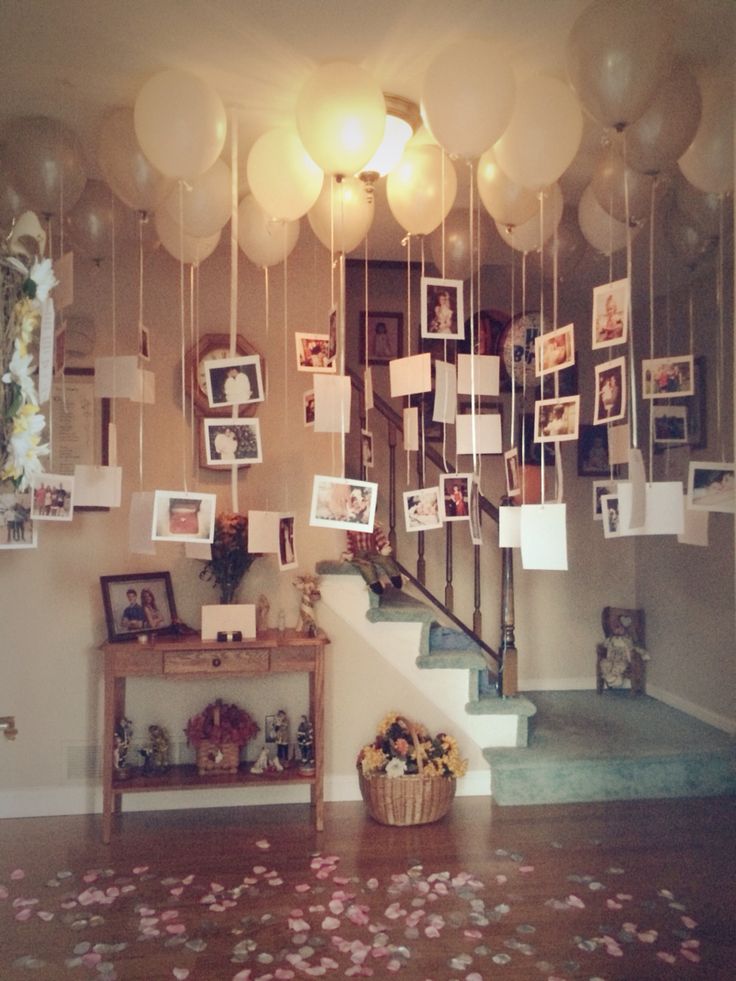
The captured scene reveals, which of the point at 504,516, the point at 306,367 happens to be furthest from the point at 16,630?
the point at 504,516

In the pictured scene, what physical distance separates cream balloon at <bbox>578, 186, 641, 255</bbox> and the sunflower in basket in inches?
84.9

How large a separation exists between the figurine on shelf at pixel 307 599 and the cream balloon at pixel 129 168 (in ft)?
5.66

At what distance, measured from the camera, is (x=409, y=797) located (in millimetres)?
3236

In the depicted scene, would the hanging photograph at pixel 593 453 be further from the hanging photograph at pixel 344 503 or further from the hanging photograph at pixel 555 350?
the hanging photograph at pixel 344 503

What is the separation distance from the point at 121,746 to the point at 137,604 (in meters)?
0.62

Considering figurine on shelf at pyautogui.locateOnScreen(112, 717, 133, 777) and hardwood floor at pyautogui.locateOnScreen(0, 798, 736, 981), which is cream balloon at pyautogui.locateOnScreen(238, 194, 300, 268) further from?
hardwood floor at pyautogui.locateOnScreen(0, 798, 736, 981)

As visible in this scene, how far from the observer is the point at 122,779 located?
3.22 m

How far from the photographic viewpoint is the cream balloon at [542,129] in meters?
2.17

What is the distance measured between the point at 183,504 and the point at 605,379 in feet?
4.59

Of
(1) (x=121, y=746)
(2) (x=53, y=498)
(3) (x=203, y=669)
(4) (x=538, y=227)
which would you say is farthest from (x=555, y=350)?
(1) (x=121, y=746)

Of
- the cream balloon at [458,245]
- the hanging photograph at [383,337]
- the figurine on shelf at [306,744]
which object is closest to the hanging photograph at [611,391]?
the cream balloon at [458,245]

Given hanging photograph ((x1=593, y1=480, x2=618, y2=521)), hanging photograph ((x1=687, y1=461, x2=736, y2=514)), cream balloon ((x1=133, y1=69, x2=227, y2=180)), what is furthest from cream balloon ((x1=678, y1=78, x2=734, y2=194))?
cream balloon ((x1=133, y1=69, x2=227, y2=180))

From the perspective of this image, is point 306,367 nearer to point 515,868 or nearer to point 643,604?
point 515,868

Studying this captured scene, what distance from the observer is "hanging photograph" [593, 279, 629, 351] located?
7.31ft
